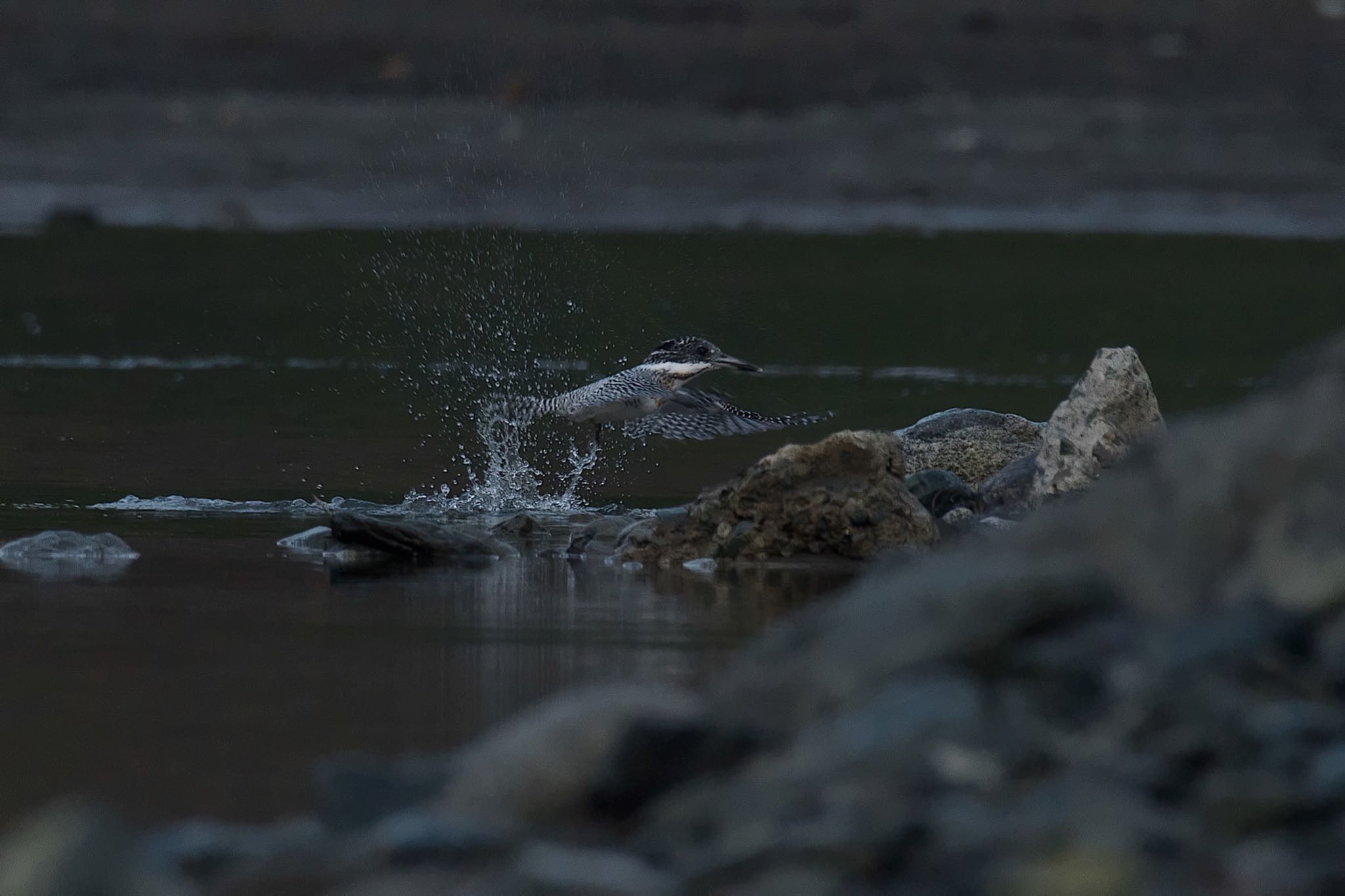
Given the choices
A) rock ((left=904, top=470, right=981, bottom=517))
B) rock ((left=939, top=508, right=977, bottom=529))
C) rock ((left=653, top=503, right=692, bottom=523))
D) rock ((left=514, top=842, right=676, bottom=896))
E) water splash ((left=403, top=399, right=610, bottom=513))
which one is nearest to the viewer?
rock ((left=514, top=842, right=676, bottom=896))

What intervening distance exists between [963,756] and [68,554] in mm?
4217

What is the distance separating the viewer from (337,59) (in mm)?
29359

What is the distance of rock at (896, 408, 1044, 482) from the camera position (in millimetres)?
9109

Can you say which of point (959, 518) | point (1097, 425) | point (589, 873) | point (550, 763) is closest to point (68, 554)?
point (959, 518)

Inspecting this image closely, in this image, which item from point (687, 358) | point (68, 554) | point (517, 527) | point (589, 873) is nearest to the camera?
point (589, 873)

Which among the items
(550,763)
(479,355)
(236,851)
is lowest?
(236,851)

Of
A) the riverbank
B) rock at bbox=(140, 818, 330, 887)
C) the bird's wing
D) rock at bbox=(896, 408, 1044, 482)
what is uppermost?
the riverbank

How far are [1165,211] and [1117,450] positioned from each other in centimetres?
1858

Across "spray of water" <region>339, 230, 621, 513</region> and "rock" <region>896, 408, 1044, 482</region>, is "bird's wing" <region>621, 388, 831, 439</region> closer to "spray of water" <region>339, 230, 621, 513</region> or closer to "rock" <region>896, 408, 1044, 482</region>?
"spray of water" <region>339, 230, 621, 513</region>

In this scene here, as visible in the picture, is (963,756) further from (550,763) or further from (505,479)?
(505,479)

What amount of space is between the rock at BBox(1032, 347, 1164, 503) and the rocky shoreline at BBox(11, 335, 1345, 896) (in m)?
3.47

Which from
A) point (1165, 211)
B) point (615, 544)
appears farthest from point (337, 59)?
point (615, 544)

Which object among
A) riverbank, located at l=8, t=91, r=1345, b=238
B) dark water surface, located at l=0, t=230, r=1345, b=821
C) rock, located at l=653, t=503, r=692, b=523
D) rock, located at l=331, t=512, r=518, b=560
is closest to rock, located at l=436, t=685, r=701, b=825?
dark water surface, located at l=0, t=230, r=1345, b=821

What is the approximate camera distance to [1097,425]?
833 cm
